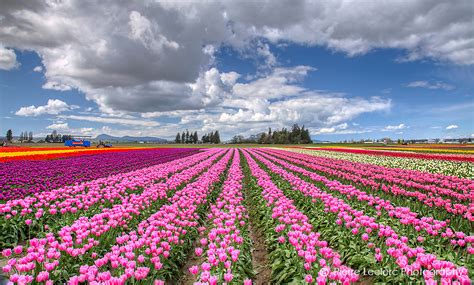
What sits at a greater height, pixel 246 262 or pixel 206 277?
pixel 206 277

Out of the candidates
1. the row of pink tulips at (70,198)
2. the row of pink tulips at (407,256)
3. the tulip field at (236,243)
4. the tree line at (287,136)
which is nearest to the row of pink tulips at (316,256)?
the tulip field at (236,243)

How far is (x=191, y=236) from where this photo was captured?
7.17 metres

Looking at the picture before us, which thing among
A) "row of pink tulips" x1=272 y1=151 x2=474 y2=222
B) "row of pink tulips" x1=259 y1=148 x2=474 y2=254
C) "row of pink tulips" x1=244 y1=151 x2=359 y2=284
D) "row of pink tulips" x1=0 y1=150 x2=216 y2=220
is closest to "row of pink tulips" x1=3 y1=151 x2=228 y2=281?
"row of pink tulips" x1=0 y1=150 x2=216 y2=220

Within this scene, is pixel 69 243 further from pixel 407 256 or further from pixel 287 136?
pixel 287 136

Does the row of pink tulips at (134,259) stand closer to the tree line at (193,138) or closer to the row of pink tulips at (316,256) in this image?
the row of pink tulips at (316,256)

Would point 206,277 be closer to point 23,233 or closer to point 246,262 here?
point 246,262

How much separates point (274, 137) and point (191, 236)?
136 meters

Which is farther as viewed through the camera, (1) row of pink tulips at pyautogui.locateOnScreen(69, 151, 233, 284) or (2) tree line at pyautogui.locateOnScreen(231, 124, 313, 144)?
(2) tree line at pyautogui.locateOnScreen(231, 124, 313, 144)

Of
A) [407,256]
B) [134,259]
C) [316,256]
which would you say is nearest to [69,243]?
[134,259]

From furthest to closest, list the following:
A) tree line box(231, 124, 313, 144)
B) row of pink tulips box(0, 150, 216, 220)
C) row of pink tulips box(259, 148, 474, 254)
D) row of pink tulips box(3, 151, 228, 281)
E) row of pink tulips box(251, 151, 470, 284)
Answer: tree line box(231, 124, 313, 144)
row of pink tulips box(0, 150, 216, 220)
row of pink tulips box(259, 148, 474, 254)
row of pink tulips box(3, 151, 228, 281)
row of pink tulips box(251, 151, 470, 284)

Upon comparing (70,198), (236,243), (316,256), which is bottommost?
(236,243)

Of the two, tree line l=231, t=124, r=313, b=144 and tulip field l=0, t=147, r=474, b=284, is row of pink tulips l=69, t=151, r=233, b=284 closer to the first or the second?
tulip field l=0, t=147, r=474, b=284

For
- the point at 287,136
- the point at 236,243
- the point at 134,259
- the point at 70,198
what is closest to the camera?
the point at 134,259

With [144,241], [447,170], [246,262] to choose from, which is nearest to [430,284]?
[246,262]
